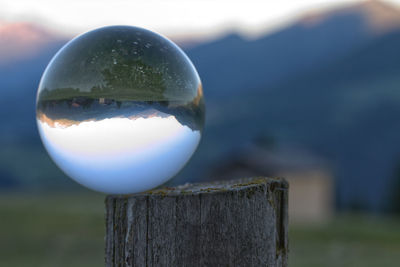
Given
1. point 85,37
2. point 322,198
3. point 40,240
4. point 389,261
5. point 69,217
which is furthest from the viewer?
point 322,198

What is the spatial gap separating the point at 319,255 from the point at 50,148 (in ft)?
52.7

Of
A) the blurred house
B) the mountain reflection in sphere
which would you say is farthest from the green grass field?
the mountain reflection in sphere

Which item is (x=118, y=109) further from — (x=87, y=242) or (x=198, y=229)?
(x=87, y=242)

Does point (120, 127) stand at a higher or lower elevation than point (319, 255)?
higher

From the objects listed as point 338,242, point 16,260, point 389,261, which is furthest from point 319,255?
point 16,260

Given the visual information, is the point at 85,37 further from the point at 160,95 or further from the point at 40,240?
the point at 40,240

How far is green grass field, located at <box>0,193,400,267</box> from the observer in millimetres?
16422

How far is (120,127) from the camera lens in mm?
2449

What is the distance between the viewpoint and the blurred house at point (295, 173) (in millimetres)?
30703

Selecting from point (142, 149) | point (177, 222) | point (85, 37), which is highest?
point (85, 37)

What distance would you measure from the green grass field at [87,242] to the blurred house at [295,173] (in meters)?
6.00

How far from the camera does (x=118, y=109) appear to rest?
2.42 metres

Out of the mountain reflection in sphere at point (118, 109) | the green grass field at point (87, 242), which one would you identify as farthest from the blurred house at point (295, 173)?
the mountain reflection in sphere at point (118, 109)

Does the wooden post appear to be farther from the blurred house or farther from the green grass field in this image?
the blurred house
